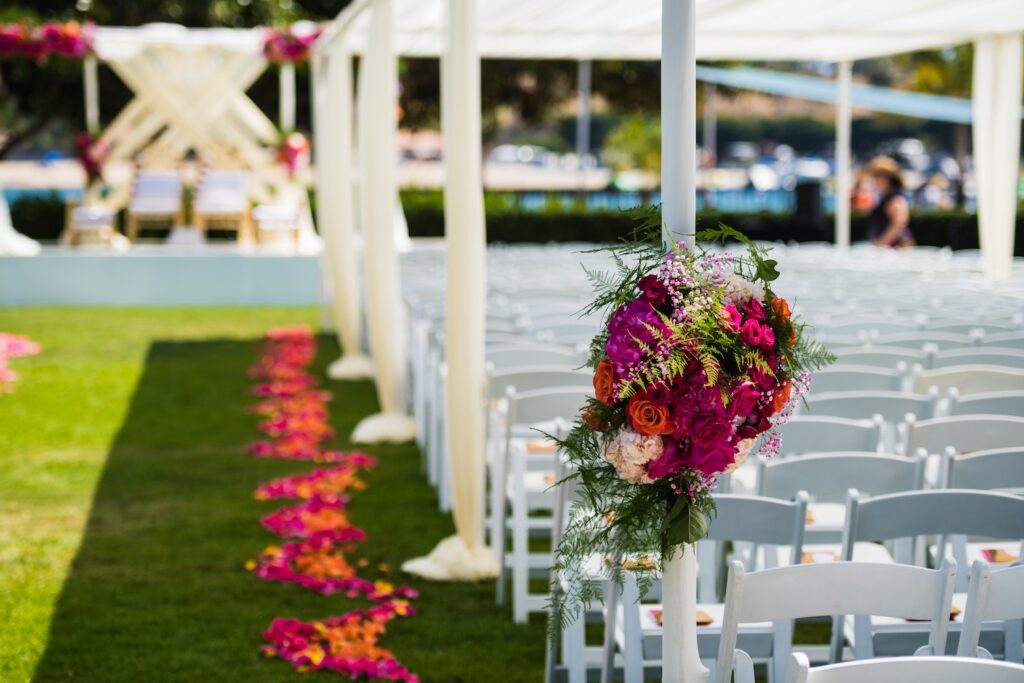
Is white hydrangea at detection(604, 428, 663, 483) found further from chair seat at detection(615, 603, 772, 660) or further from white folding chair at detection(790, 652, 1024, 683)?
chair seat at detection(615, 603, 772, 660)

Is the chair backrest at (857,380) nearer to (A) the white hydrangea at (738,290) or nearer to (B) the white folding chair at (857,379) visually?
(B) the white folding chair at (857,379)

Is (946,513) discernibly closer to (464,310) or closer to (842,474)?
(842,474)

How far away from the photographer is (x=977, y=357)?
20.3 feet

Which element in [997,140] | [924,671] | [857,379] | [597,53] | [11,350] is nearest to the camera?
[924,671]

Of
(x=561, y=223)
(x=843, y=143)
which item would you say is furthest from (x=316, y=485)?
(x=561, y=223)

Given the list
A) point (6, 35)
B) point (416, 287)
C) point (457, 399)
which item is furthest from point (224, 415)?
point (6, 35)

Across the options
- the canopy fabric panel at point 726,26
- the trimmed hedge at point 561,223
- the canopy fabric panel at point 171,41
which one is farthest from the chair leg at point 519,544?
the trimmed hedge at point 561,223

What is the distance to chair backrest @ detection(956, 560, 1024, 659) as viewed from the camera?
9.29 feet

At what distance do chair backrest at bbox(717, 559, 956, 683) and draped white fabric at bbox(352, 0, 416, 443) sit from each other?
195 inches

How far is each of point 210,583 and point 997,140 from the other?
790cm

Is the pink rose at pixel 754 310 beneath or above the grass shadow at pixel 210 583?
above

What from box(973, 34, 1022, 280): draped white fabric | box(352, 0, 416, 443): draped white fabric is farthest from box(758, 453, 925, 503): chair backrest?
box(973, 34, 1022, 280): draped white fabric

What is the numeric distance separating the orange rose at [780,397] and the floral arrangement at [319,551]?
210 cm

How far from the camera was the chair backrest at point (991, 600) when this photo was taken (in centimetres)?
283
